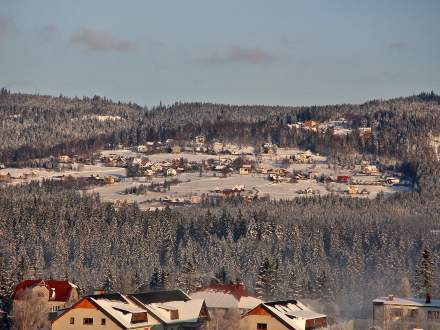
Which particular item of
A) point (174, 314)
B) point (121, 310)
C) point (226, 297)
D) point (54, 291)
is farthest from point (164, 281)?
point (121, 310)

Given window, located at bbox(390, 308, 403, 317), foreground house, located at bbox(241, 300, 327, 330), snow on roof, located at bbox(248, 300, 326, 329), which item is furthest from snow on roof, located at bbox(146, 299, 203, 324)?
window, located at bbox(390, 308, 403, 317)

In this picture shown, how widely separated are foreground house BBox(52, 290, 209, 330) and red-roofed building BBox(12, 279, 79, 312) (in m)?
18.0

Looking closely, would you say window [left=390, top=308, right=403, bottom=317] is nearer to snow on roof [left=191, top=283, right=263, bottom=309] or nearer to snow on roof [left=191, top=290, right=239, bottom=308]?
snow on roof [left=191, top=283, right=263, bottom=309]

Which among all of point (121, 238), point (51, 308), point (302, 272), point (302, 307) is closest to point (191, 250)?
point (121, 238)

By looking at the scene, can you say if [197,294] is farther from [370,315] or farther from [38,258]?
[38,258]

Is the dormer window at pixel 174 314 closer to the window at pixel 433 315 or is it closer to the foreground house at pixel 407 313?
the foreground house at pixel 407 313

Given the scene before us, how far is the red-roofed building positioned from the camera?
4688 inches

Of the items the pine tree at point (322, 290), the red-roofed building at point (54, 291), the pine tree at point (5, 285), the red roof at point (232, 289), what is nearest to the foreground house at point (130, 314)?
the red roof at point (232, 289)

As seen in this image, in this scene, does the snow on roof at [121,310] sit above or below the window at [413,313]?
above

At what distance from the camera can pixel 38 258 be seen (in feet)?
565

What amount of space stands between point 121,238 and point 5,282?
257ft

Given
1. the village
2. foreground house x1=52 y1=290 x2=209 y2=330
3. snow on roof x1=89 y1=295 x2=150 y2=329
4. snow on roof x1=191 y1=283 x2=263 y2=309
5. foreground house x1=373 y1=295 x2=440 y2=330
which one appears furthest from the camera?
snow on roof x1=191 y1=283 x2=263 y2=309

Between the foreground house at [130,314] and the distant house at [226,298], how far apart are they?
19.3 feet

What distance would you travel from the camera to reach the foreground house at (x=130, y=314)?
96.7m
